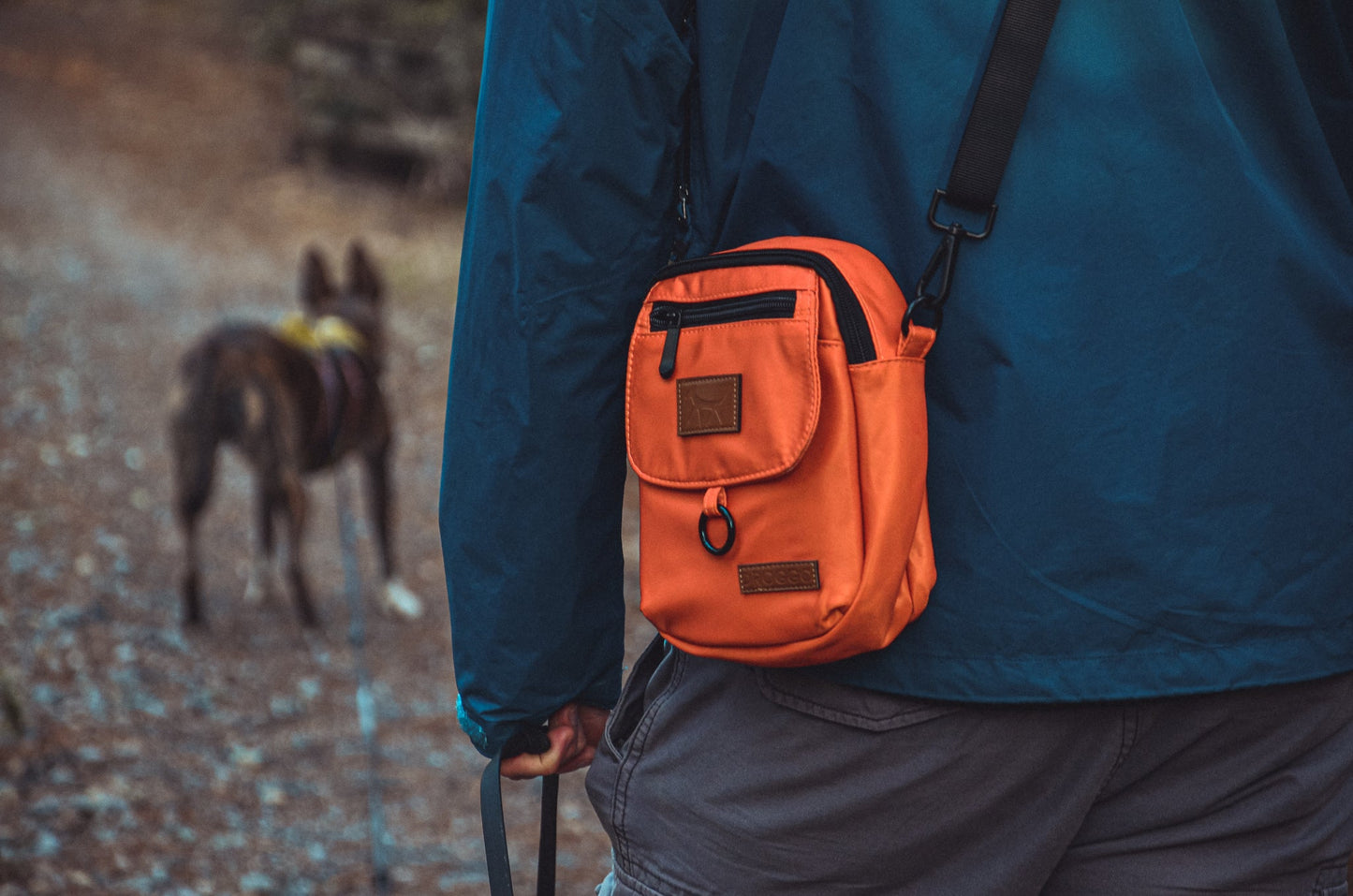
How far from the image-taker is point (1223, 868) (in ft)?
3.83

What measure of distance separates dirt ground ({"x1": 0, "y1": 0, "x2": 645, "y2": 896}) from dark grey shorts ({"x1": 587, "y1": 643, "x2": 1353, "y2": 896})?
257 centimetres

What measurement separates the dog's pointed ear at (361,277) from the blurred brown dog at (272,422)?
680mm

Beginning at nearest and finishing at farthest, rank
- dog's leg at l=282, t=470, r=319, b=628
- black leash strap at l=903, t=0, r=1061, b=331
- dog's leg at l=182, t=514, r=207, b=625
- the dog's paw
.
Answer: black leash strap at l=903, t=0, r=1061, b=331, dog's leg at l=182, t=514, r=207, b=625, dog's leg at l=282, t=470, r=319, b=628, the dog's paw

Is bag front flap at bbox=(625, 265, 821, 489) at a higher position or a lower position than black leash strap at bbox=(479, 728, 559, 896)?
higher

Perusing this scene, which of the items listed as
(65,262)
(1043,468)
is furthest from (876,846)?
(65,262)

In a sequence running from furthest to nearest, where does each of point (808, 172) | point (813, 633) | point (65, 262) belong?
point (65, 262) → point (808, 172) → point (813, 633)

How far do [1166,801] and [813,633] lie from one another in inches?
15.8

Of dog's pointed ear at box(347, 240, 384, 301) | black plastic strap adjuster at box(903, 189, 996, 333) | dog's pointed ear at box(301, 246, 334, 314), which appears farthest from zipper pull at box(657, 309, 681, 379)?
dog's pointed ear at box(347, 240, 384, 301)

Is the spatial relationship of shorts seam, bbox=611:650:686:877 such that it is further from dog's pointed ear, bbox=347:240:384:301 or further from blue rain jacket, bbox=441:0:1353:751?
dog's pointed ear, bbox=347:240:384:301

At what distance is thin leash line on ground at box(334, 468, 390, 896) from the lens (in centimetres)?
362

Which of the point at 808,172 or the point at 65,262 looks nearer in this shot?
the point at 808,172

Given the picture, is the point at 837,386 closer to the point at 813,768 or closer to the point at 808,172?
the point at 808,172

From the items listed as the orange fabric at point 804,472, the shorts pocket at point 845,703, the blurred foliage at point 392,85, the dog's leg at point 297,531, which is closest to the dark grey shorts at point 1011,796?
the shorts pocket at point 845,703

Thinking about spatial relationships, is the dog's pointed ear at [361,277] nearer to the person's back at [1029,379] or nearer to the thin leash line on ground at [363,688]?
the thin leash line on ground at [363,688]
